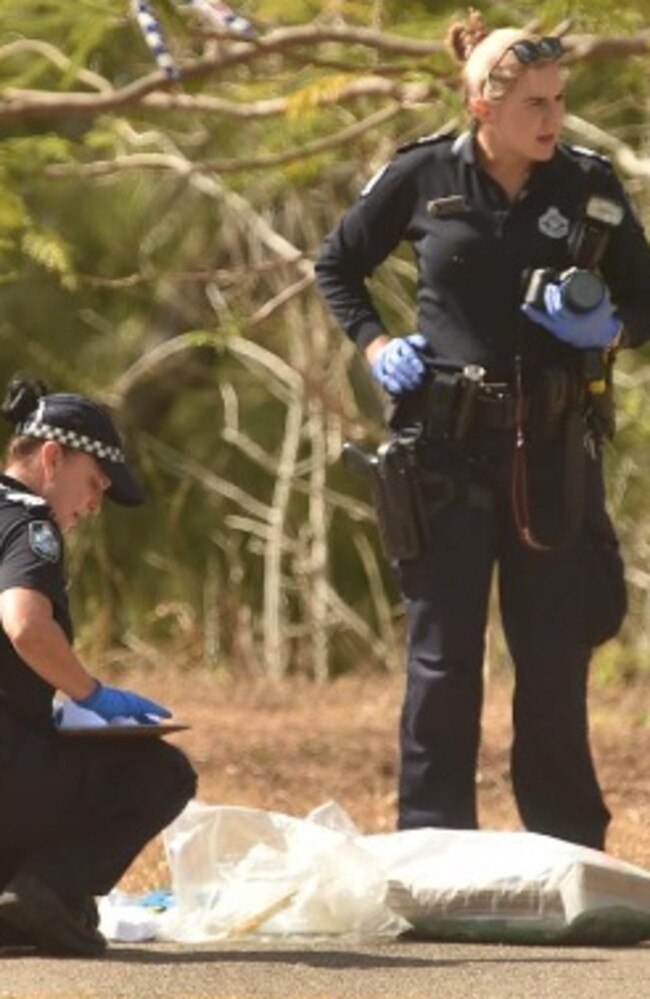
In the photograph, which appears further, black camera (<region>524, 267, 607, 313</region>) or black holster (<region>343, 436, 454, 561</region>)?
black holster (<region>343, 436, 454, 561</region>)

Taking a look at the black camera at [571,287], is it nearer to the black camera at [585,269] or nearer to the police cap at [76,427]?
the black camera at [585,269]

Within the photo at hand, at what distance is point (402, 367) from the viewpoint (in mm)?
8562

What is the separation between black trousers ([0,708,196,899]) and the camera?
25.4 ft

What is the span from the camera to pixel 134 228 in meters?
18.9

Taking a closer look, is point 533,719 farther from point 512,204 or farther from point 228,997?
point 228,997

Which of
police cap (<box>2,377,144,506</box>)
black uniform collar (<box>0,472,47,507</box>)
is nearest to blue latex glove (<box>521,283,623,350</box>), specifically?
police cap (<box>2,377,144,506</box>)

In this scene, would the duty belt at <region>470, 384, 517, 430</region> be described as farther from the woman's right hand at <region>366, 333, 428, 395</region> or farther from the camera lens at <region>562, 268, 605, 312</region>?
the camera lens at <region>562, 268, 605, 312</region>

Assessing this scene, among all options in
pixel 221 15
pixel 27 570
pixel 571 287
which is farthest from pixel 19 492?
pixel 221 15

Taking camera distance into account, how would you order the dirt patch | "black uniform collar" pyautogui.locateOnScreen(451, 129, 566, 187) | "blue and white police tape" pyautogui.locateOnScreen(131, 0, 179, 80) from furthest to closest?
1. the dirt patch
2. "blue and white police tape" pyautogui.locateOnScreen(131, 0, 179, 80)
3. "black uniform collar" pyautogui.locateOnScreen(451, 129, 566, 187)

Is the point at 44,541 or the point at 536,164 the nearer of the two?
the point at 44,541

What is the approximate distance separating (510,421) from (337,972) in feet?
5.19

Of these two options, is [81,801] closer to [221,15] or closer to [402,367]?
[402,367]

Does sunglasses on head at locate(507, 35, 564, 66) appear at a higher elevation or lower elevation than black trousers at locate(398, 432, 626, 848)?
higher

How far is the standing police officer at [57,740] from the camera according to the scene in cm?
762
